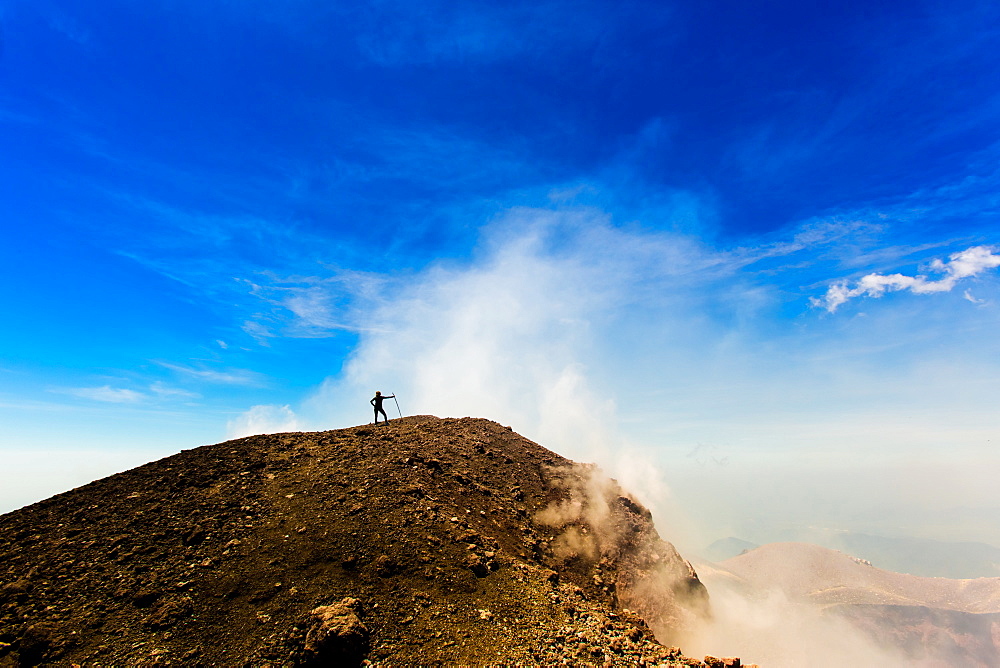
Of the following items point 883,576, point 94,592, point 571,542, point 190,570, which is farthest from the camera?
point 883,576

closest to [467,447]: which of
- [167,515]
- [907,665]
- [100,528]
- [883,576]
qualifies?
[167,515]

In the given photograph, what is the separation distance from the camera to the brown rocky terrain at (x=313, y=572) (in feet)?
43.6

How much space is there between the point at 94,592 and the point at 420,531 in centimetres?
1154

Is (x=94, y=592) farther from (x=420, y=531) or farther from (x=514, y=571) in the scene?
(x=514, y=571)

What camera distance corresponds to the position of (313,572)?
51.9 ft

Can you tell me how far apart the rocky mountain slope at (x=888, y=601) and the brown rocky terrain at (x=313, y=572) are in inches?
2893

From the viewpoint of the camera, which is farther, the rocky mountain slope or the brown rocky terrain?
the rocky mountain slope

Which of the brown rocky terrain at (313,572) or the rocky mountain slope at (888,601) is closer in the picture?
the brown rocky terrain at (313,572)

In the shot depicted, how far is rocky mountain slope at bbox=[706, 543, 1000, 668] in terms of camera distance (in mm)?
84750

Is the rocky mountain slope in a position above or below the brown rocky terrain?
below

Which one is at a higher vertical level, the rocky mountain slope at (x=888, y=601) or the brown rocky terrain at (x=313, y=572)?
the brown rocky terrain at (x=313, y=572)

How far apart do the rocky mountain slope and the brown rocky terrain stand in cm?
7349

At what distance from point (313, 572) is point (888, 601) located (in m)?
136

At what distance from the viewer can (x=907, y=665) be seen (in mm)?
76500
